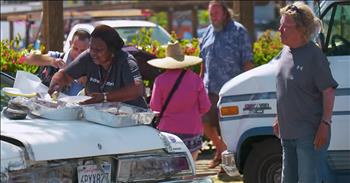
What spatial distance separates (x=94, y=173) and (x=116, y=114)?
21.7 inches

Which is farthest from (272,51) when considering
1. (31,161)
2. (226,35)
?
(31,161)

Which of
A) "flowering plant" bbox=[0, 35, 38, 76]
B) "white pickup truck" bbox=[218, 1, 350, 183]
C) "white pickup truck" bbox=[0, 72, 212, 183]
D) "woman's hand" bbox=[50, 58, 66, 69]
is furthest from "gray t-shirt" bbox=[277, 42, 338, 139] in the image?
"flowering plant" bbox=[0, 35, 38, 76]

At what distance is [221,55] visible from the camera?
927 cm

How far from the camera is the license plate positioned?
5129mm

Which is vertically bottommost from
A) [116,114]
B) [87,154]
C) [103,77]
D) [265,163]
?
[265,163]

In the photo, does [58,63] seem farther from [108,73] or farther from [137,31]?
[137,31]

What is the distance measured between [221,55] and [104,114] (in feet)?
12.9

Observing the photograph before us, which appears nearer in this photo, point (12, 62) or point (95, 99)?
point (95, 99)

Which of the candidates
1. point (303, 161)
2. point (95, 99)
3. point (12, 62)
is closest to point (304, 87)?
point (303, 161)

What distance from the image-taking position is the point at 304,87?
5930 millimetres

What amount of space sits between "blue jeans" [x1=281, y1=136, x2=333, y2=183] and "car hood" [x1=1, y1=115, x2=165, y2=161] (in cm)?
110

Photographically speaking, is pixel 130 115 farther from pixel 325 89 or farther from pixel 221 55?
pixel 221 55

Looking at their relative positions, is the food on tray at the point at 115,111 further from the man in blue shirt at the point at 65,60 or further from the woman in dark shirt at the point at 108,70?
the man in blue shirt at the point at 65,60

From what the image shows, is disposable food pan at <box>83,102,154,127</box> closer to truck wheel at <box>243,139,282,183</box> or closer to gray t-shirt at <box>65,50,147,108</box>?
gray t-shirt at <box>65,50,147,108</box>
